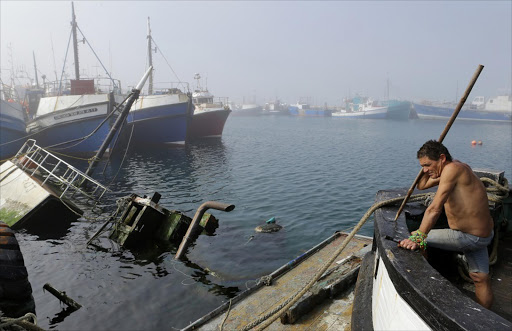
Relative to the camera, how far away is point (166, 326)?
290 inches

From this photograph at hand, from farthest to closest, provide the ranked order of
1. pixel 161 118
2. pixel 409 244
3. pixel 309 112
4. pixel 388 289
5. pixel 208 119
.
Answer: pixel 309 112 → pixel 208 119 → pixel 161 118 → pixel 409 244 → pixel 388 289

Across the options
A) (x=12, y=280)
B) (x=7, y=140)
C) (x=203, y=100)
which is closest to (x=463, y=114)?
(x=203, y=100)

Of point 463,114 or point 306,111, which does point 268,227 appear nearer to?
point 463,114

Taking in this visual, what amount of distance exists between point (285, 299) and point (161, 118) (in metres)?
31.4

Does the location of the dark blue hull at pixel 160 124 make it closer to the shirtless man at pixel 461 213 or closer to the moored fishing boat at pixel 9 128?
the moored fishing boat at pixel 9 128

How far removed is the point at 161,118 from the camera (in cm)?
3462

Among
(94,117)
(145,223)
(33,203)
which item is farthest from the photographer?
(94,117)

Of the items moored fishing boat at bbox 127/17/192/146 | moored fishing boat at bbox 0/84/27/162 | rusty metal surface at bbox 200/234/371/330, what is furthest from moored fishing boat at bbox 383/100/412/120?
rusty metal surface at bbox 200/234/371/330

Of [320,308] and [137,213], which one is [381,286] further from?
[137,213]

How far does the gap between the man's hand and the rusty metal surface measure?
7.61 feet

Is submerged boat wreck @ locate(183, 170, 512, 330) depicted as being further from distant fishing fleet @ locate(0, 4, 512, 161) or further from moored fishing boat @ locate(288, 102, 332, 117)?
moored fishing boat @ locate(288, 102, 332, 117)

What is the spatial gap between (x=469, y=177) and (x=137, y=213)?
431 inches

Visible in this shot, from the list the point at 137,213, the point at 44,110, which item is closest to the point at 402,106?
the point at 44,110

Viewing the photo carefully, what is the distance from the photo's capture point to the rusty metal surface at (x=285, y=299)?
16.2ft
